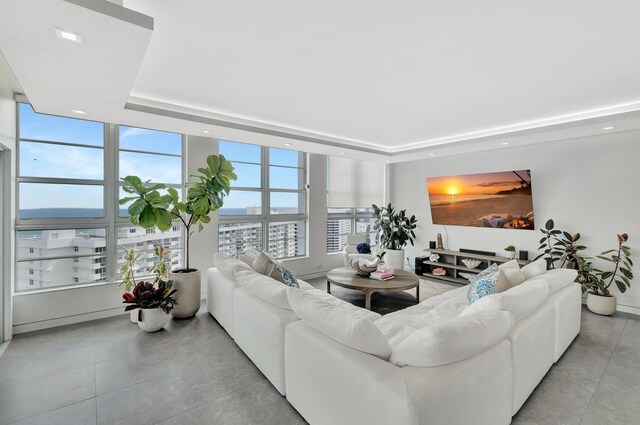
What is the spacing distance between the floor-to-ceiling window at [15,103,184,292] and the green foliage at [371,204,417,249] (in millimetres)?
4288

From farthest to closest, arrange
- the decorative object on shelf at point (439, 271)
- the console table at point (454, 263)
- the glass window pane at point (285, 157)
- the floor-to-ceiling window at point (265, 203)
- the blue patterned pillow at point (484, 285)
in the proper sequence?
the decorative object on shelf at point (439, 271) < the glass window pane at point (285, 157) < the console table at point (454, 263) < the floor-to-ceiling window at point (265, 203) < the blue patterned pillow at point (484, 285)

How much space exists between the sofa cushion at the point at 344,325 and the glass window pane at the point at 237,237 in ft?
10.5

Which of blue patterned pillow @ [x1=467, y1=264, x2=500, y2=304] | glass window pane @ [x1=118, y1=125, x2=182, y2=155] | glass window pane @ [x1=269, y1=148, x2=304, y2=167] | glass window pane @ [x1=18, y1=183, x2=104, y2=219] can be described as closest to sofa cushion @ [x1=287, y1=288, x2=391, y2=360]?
blue patterned pillow @ [x1=467, y1=264, x2=500, y2=304]

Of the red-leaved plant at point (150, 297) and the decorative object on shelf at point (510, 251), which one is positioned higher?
the decorative object on shelf at point (510, 251)

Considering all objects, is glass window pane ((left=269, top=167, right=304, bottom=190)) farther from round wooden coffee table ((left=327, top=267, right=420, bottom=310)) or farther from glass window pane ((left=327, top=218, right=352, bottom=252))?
round wooden coffee table ((left=327, top=267, right=420, bottom=310))

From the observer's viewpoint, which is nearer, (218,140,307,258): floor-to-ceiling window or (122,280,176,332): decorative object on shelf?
(122,280,176,332): decorative object on shelf

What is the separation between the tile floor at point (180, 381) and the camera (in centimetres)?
200

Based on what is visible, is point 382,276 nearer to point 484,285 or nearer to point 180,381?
point 484,285

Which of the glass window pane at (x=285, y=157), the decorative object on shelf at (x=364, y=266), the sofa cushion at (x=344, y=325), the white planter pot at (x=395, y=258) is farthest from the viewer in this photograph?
the white planter pot at (x=395, y=258)

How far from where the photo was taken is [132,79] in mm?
2385

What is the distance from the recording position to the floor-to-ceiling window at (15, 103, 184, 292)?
11.2ft

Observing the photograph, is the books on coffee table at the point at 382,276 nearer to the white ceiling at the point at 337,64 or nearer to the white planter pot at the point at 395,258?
the white planter pot at the point at 395,258

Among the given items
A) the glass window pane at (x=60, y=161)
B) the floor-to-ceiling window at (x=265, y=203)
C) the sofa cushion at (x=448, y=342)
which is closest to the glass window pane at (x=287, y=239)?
the floor-to-ceiling window at (x=265, y=203)

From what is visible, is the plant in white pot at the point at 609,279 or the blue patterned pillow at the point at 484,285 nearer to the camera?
the blue patterned pillow at the point at 484,285
